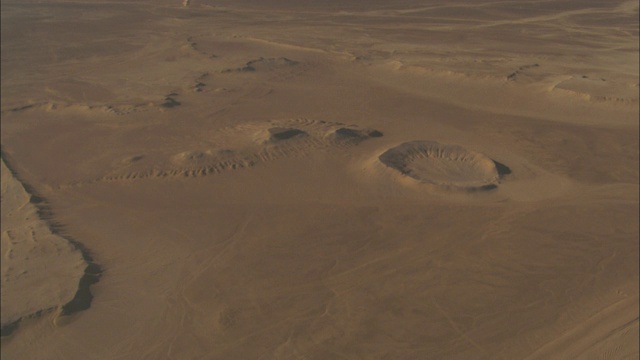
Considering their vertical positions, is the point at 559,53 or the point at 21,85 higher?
the point at 559,53

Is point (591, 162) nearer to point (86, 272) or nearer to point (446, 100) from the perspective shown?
point (446, 100)

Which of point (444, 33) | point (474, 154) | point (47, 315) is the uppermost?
point (444, 33)

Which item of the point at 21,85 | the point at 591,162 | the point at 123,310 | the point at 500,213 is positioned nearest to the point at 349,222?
the point at 500,213

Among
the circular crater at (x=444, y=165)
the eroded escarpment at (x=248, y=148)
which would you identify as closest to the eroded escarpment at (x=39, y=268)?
the eroded escarpment at (x=248, y=148)

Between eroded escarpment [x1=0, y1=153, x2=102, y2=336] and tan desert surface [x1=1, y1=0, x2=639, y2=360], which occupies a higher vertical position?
tan desert surface [x1=1, y1=0, x2=639, y2=360]

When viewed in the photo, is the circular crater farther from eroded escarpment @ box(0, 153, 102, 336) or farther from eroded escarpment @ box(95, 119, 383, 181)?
eroded escarpment @ box(0, 153, 102, 336)

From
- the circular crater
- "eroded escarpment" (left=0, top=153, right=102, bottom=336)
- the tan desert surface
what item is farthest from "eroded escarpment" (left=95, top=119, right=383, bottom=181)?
"eroded escarpment" (left=0, top=153, right=102, bottom=336)

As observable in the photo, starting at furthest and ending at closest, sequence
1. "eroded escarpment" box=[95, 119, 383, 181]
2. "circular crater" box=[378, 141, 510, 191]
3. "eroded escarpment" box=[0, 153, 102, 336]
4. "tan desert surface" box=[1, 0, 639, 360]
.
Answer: "eroded escarpment" box=[95, 119, 383, 181], "circular crater" box=[378, 141, 510, 191], "eroded escarpment" box=[0, 153, 102, 336], "tan desert surface" box=[1, 0, 639, 360]

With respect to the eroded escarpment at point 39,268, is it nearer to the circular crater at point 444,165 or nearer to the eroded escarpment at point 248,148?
the eroded escarpment at point 248,148
